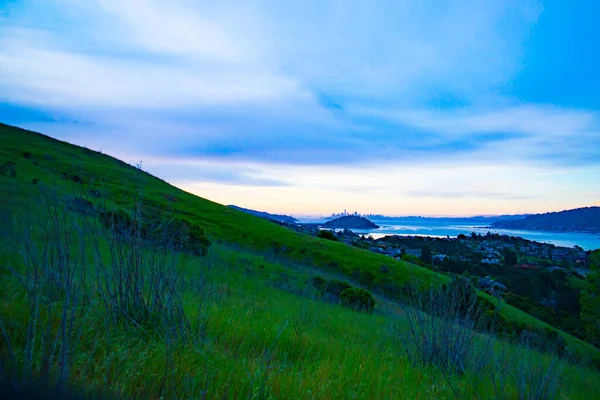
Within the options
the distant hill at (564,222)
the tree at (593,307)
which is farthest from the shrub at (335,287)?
the distant hill at (564,222)

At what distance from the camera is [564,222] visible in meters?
101

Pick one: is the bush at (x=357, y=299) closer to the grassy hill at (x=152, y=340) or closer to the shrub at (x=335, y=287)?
the shrub at (x=335, y=287)

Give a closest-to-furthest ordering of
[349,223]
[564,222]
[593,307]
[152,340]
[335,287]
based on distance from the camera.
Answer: [152,340] < [335,287] < [593,307] < [349,223] < [564,222]

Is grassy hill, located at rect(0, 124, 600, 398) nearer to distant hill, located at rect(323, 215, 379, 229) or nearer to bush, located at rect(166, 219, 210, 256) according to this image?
bush, located at rect(166, 219, 210, 256)

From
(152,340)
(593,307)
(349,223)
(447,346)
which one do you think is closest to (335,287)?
(447,346)

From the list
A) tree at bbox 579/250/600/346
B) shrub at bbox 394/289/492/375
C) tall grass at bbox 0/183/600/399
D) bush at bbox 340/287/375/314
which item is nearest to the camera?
tall grass at bbox 0/183/600/399

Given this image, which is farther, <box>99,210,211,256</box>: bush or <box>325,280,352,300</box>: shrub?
<box>325,280,352,300</box>: shrub

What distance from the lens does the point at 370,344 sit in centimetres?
Answer: 657

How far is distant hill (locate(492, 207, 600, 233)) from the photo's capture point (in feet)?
291

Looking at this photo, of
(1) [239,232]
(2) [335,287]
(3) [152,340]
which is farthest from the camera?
(1) [239,232]

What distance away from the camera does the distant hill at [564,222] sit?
291 feet

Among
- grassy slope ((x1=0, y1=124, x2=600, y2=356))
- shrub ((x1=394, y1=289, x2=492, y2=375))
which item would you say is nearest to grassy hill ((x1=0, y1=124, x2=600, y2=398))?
shrub ((x1=394, y1=289, x2=492, y2=375))

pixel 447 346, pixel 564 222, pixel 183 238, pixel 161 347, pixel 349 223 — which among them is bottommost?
pixel 349 223

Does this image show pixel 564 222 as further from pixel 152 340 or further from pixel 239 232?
pixel 152 340
